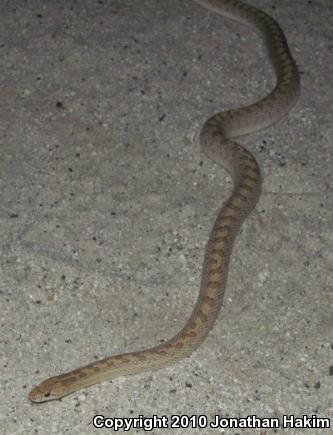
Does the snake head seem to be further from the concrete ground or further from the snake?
the concrete ground

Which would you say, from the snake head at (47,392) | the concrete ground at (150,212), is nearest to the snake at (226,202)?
the snake head at (47,392)

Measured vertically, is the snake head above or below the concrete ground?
below

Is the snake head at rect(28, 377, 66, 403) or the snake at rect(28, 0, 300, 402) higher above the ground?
the snake at rect(28, 0, 300, 402)

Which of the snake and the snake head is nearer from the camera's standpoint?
the snake head

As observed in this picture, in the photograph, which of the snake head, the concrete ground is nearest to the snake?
the snake head

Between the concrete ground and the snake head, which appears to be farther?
the concrete ground

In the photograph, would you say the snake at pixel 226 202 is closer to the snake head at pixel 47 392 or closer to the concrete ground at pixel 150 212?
the snake head at pixel 47 392

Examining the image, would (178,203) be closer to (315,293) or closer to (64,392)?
(315,293)
